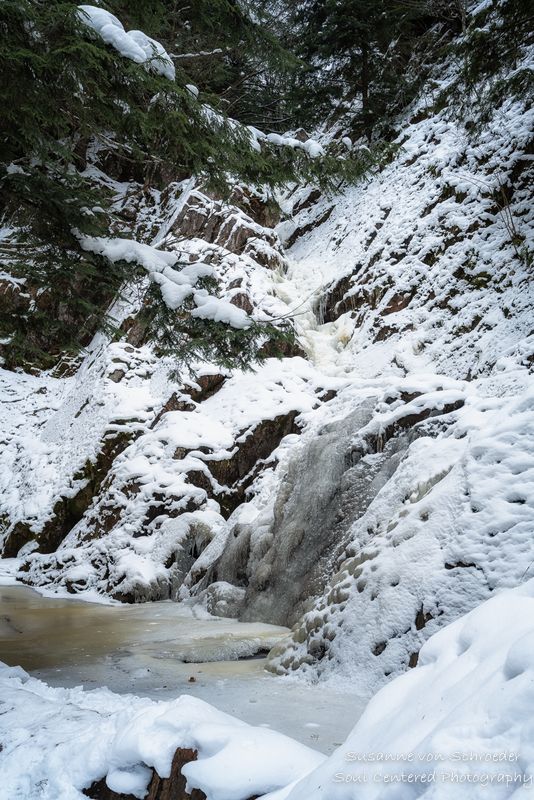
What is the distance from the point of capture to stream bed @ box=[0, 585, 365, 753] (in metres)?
3.13

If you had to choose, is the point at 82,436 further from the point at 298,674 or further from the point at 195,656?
the point at 298,674

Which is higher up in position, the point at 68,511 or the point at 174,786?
the point at 174,786

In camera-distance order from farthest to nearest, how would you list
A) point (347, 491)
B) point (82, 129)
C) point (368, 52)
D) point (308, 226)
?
point (308, 226)
point (368, 52)
point (347, 491)
point (82, 129)

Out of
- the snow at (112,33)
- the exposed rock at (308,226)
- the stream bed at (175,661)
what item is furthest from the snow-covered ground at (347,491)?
the snow at (112,33)

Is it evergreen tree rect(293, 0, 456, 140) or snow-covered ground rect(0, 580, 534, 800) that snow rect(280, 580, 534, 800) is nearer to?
snow-covered ground rect(0, 580, 534, 800)

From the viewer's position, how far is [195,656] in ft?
15.2

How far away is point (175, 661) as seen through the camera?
178 inches

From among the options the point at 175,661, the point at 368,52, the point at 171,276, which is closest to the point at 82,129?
the point at 171,276

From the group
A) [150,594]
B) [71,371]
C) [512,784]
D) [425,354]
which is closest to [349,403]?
[425,354]

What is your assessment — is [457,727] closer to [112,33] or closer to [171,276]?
[112,33]

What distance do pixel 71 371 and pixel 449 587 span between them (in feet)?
53.0

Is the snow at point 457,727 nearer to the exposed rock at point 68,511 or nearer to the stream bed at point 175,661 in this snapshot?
the stream bed at point 175,661

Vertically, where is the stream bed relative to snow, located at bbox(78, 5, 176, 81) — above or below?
below

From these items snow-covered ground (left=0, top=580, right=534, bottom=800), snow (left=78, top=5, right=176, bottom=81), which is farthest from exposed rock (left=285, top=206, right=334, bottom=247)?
snow-covered ground (left=0, top=580, right=534, bottom=800)
